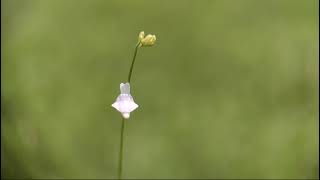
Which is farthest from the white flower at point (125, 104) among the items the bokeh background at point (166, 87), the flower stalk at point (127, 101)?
the bokeh background at point (166, 87)

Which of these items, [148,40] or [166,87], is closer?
[148,40]

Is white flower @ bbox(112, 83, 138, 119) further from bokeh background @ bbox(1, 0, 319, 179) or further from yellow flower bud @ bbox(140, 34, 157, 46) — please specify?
bokeh background @ bbox(1, 0, 319, 179)

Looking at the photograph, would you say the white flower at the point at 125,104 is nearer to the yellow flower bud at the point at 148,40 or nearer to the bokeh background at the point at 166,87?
the yellow flower bud at the point at 148,40

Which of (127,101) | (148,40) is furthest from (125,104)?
(148,40)

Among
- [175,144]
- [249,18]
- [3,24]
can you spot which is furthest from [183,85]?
[3,24]

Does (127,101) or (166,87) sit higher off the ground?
(166,87)

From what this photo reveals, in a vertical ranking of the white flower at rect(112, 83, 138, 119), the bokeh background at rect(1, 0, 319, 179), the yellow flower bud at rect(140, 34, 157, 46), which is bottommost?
the white flower at rect(112, 83, 138, 119)

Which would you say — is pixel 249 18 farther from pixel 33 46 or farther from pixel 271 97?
pixel 33 46

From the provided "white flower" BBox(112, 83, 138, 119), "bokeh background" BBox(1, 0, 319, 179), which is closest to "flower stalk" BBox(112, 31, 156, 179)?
"white flower" BBox(112, 83, 138, 119)

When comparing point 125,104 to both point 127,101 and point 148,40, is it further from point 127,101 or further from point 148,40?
point 148,40
